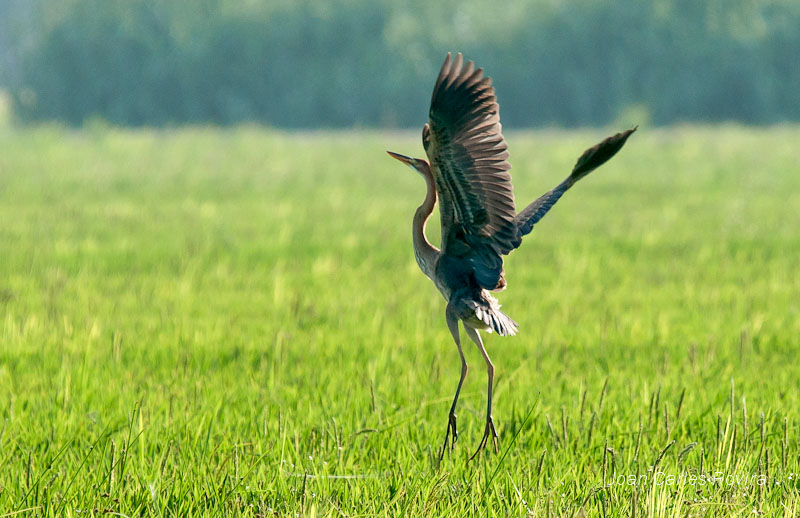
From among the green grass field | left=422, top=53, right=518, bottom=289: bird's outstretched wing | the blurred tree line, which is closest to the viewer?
left=422, top=53, right=518, bottom=289: bird's outstretched wing

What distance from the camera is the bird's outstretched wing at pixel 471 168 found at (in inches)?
95.5

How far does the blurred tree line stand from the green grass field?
747 inches

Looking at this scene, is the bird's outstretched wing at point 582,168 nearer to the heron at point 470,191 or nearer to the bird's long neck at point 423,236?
the heron at point 470,191

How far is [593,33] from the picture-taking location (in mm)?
31672

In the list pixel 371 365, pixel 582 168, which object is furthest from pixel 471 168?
pixel 371 365

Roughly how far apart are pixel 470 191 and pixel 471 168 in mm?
78

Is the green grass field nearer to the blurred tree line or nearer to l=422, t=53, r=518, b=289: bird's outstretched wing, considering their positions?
l=422, t=53, r=518, b=289: bird's outstretched wing

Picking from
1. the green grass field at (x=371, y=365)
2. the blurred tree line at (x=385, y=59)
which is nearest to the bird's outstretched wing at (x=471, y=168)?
the green grass field at (x=371, y=365)

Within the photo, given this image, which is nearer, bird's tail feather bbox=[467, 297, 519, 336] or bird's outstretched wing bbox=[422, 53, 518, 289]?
bird's outstretched wing bbox=[422, 53, 518, 289]

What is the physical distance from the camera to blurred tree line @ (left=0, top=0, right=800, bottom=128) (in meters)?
31.1

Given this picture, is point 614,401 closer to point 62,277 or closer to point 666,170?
point 62,277

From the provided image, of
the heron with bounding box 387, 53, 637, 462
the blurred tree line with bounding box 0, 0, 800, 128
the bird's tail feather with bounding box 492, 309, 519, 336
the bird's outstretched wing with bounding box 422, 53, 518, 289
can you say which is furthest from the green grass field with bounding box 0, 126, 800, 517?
the blurred tree line with bounding box 0, 0, 800, 128

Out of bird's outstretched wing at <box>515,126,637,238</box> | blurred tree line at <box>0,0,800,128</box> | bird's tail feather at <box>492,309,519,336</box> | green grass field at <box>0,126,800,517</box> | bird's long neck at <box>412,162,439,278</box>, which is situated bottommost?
green grass field at <box>0,126,800,517</box>

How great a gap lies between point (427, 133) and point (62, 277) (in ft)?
20.0
